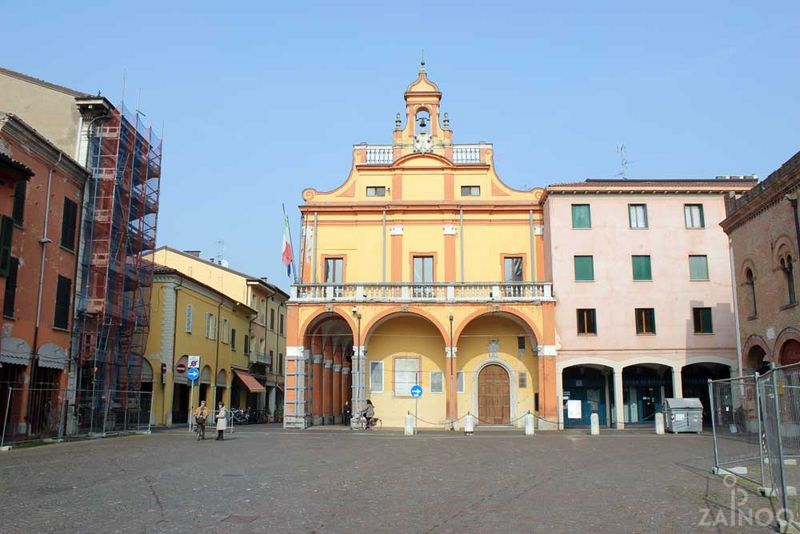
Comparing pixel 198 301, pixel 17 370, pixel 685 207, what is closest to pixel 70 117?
pixel 17 370

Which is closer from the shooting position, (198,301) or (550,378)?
(550,378)

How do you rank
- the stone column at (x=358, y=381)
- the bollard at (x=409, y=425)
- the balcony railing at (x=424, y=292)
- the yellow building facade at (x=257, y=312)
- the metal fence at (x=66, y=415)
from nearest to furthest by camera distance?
the metal fence at (x=66, y=415) < the bollard at (x=409, y=425) < the stone column at (x=358, y=381) < the balcony railing at (x=424, y=292) < the yellow building facade at (x=257, y=312)

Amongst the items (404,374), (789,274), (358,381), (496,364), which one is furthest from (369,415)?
(789,274)

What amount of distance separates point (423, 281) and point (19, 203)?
18.1 meters

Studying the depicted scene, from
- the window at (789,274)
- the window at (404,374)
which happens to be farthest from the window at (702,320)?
the window at (404,374)

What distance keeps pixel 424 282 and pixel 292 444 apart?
1284 cm

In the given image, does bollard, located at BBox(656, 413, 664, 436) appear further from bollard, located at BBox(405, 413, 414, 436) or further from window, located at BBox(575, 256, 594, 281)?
bollard, located at BBox(405, 413, 414, 436)

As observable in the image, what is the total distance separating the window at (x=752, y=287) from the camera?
27.1 m

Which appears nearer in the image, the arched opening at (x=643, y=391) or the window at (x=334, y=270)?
the arched opening at (x=643, y=391)

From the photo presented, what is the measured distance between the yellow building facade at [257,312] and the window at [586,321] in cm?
2225

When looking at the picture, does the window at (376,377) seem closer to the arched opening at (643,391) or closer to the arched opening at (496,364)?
the arched opening at (496,364)

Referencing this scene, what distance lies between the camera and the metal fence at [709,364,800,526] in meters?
9.82

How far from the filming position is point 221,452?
19.3m

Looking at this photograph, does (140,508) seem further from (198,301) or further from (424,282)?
(198,301)
